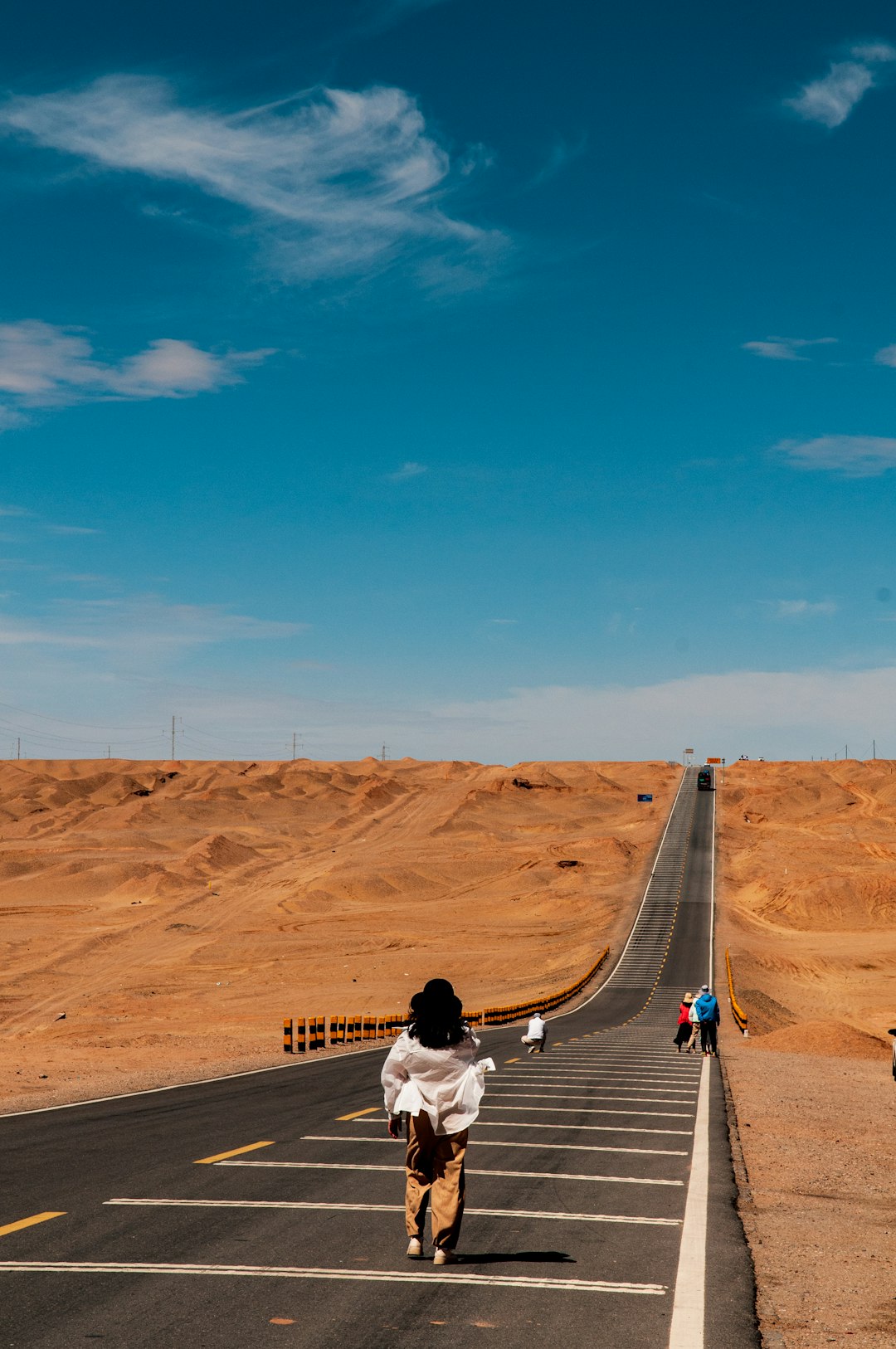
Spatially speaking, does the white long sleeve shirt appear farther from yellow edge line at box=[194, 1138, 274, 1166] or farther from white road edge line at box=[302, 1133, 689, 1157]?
white road edge line at box=[302, 1133, 689, 1157]

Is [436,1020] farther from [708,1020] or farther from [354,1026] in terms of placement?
[354,1026]

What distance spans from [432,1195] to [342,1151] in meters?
5.39

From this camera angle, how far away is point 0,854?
391 ft

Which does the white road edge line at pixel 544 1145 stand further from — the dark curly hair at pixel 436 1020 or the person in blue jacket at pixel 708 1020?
the person in blue jacket at pixel 708 1020

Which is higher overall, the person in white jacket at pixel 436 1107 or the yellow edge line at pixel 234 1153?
the person in white jacket at pixel 436 1107

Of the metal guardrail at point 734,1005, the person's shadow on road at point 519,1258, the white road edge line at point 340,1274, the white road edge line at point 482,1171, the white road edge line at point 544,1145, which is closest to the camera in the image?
the white road edge line at point 340,1274

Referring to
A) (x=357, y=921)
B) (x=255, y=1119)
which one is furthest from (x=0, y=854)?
(x=255, y=1119)

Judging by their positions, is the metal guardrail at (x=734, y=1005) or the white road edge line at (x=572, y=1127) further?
the metal guardrail at (x=734, y=1005)

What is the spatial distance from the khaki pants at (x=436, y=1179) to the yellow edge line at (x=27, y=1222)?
309 cm

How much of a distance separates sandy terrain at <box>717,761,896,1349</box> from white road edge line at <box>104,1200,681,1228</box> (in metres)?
1.12

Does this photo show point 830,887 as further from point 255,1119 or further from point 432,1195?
point 432,1195

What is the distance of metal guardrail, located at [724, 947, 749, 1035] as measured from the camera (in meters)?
48.0

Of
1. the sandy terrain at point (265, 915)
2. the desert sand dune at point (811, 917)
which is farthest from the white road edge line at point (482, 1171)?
the desert sand dune at point (811, 917)

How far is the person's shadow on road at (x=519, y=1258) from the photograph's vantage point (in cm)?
870
